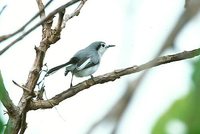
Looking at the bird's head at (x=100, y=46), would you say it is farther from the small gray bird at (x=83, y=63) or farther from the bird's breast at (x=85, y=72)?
the bird's breast at (x=85, y=72)

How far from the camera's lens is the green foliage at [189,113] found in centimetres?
64

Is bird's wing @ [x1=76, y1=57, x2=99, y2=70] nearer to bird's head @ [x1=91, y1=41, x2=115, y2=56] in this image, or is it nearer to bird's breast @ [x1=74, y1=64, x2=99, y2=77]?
bird's breast @ [x1=74, y1=64, x2=99, y2=77]

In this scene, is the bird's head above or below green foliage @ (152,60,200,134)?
below

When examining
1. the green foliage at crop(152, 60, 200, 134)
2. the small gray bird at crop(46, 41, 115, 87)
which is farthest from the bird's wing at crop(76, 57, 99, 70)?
the green foliage at crop(152, 60, 200, 134)

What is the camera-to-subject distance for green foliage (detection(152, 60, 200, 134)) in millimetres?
642

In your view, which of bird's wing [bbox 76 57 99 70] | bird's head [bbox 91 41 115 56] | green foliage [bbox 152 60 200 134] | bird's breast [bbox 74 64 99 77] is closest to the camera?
green foliage [bbox 152 60 200 134]

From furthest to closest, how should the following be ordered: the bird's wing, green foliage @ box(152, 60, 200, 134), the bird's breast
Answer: the bird's wing
the bird's breast
green foliage @ box(152, 60, 200, 134)

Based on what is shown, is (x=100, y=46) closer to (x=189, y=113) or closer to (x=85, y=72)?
(x=85, y=72)

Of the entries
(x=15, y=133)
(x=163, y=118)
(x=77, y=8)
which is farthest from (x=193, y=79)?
(x=77, y=8)


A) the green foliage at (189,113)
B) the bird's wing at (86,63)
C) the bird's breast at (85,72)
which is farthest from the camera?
the bird's wing at (86,63)

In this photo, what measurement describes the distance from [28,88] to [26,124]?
0.72ft

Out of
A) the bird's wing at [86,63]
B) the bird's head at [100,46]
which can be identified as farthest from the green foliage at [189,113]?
the bird's head at [100,46]

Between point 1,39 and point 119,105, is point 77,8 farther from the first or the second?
point 119,105

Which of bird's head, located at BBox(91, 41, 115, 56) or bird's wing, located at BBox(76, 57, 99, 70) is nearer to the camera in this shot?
bird's wing, located at BBox(76, 57, 99, 70)
